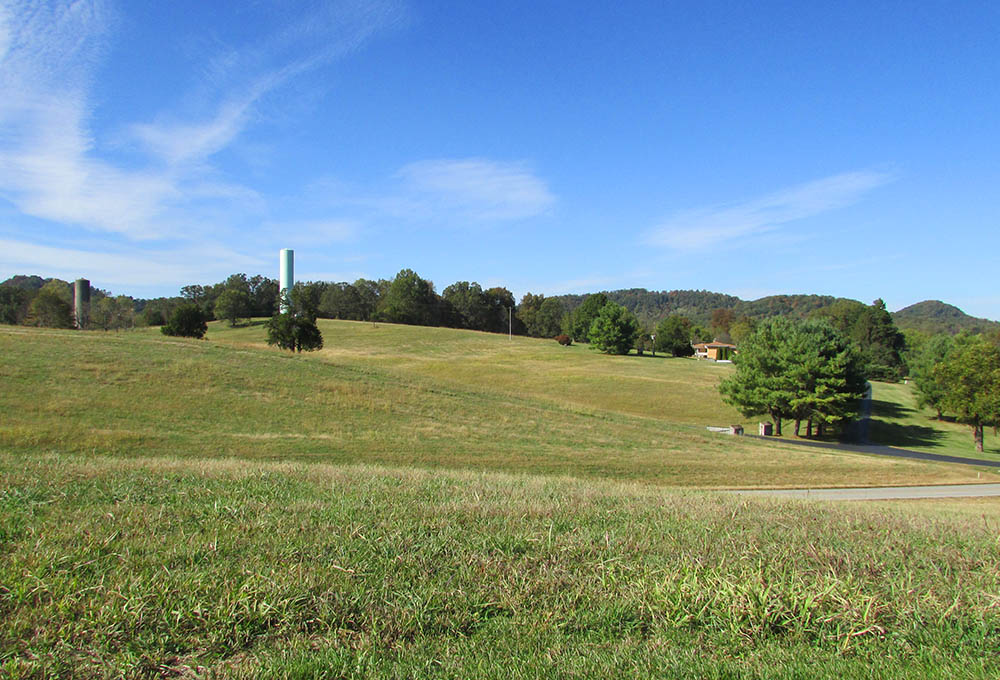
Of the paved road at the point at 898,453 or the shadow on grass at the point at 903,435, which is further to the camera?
the shadow on grass at the point at 903,435

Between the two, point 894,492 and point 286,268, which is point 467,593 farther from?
point 286,268

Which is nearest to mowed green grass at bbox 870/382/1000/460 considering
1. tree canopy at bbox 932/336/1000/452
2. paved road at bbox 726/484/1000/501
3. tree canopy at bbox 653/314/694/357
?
tree canopy at bbox 932/336/1000/452

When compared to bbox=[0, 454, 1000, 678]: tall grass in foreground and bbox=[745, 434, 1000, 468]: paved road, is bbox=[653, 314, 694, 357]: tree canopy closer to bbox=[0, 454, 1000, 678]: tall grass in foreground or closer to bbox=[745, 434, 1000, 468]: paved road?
bbox=[745, 434, 1000, 468]: paved road

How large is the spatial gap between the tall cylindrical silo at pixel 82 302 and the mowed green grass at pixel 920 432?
3940 inches

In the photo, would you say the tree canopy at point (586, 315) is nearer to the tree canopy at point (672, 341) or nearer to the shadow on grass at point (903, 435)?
the tree canopy at point (672, 341)

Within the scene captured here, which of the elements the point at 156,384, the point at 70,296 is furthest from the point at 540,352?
the point at 70,296

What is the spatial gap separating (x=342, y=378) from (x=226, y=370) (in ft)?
21.2

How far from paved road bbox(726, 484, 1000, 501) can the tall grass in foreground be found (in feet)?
49.2

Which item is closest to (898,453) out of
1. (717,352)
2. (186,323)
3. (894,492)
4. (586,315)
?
(894,492)

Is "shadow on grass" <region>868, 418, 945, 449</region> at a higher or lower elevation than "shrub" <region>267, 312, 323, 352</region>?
lower

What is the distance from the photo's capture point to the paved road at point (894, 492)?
2011cm

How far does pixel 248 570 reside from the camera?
4344 millimetres

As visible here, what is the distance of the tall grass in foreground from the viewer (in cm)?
340

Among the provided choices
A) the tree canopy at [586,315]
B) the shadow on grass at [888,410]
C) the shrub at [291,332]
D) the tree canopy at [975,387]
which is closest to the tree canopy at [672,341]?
the tree canopy at [586,315]
